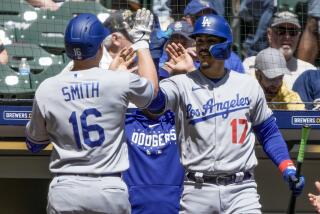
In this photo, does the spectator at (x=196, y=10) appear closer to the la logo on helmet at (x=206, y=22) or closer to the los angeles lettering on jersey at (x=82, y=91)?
the la logo on helmet at (x=206, y=22)

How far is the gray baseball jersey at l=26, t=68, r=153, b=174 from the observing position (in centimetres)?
387

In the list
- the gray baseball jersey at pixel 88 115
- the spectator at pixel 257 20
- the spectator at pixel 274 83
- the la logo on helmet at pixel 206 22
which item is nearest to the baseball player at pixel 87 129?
the gray baseball jersey at pixel 88 115

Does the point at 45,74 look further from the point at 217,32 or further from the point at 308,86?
the point at 217,32

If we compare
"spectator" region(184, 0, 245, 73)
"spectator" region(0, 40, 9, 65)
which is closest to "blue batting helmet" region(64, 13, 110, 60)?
"spectator" region(184, 0, 245, 73)

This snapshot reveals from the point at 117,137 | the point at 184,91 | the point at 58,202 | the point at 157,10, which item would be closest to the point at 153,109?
the point at 184,91

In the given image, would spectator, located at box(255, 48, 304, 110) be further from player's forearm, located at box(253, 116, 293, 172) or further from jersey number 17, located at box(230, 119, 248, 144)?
jersey number 17, located at box(230, 119, 248, 144)

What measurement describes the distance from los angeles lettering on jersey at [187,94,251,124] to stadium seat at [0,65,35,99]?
195 centimetres

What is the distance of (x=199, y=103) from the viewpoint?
4406 mm

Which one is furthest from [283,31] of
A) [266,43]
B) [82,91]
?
[82,91]

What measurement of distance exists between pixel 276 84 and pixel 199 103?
1.77 meters

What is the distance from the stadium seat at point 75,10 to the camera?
673 cm

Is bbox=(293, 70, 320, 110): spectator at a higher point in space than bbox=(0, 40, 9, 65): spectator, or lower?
lower

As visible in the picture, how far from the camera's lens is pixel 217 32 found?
14.7ft

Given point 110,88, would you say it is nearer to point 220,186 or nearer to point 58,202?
point 58,202
